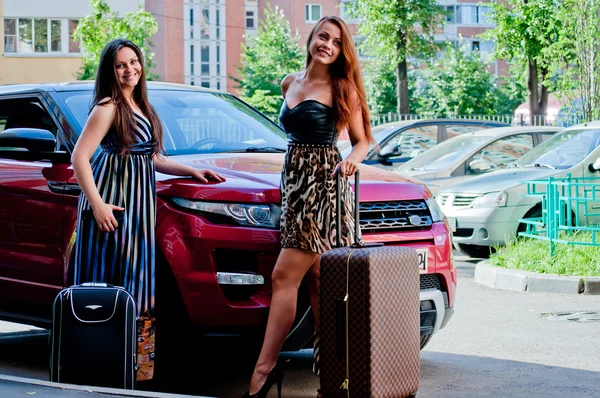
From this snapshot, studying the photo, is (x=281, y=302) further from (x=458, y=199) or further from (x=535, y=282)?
(x=458, y=199)

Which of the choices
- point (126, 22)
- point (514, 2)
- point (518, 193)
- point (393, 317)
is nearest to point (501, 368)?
point (393, 317)

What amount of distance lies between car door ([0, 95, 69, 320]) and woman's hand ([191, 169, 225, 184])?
922mm

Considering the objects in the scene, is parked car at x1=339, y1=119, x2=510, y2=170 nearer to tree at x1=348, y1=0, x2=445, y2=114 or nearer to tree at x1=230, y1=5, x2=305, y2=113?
tree at x1=348, y1=0, x2=445, y2=114

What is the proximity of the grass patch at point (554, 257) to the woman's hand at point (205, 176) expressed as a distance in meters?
5.59

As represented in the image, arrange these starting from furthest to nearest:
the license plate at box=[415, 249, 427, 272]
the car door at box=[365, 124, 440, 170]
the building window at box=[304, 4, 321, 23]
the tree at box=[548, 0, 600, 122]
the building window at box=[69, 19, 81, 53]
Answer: the building window at box=[304, 4, 321, 23] < the building window at box=[69, 19, 81, 53] < the car door at box=[365, 124, 440, 170] < the tree at box=[548, 0, 600, 122] < the license plate at box=[415, 249, 427, 272]

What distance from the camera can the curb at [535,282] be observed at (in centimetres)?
1035

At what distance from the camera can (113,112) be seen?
5.70 meters

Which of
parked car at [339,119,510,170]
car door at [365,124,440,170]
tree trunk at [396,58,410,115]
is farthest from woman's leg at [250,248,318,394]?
tree trunk at [396,58,410,115]

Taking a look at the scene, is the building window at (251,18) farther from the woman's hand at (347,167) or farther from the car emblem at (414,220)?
the woman's hand at (347,167)

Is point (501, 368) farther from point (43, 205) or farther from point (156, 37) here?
point (156, 37)

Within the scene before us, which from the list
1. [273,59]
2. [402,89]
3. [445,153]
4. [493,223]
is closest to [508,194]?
[493,223]

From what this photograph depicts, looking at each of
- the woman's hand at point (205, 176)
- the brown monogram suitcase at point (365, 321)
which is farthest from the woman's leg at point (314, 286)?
the woman's hand at point (205, 176)

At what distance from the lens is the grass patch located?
10703 millimetres

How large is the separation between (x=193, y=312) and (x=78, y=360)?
646 millimetres
